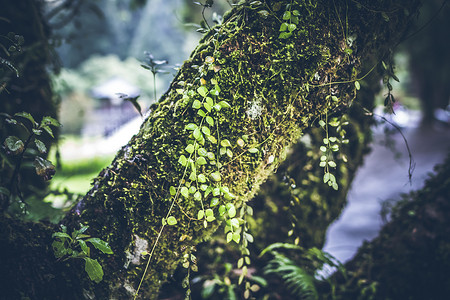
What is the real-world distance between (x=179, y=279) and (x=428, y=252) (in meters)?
1.96

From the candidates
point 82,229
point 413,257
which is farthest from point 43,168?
point 413,257

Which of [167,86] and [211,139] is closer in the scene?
[211,139]

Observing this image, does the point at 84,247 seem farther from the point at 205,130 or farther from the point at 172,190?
the point at 205,130

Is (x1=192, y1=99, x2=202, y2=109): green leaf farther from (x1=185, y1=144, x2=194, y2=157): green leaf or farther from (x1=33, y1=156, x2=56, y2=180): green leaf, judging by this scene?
(x1=33, y1=156, x2=56, y2=180): green leaf

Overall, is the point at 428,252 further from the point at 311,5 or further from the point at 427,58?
the point at 427,58

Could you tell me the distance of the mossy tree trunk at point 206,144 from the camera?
1.22 m

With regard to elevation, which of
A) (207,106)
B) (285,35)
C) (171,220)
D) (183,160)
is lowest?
(171,220)

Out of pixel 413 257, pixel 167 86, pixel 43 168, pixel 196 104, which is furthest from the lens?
pixel 413 257

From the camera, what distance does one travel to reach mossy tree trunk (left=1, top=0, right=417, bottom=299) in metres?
1.22

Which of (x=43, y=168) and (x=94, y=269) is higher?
(x=43, y=168)

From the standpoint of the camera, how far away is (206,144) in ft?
4.03

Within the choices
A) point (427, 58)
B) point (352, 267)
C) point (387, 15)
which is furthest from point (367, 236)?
point (427, 58)

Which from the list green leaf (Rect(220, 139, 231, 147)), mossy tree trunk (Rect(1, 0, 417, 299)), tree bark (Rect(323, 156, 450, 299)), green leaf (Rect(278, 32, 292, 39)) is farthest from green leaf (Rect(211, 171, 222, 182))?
tree bark (Rect(323, 156, 450, 299))

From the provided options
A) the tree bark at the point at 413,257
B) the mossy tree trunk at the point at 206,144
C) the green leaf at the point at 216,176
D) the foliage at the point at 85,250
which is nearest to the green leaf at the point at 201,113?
the mossy tree trunk at the point at 206,144
